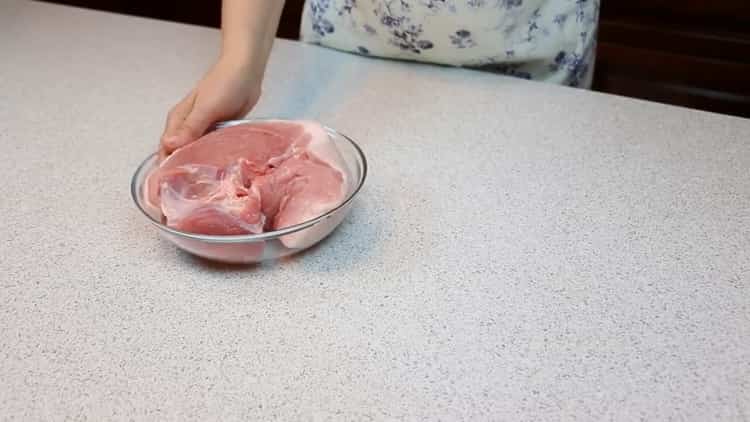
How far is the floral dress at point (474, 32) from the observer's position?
33.4 inches

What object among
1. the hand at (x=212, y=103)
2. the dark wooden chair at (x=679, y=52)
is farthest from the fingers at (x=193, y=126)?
the dark wooden chair at (x=679, y=52)

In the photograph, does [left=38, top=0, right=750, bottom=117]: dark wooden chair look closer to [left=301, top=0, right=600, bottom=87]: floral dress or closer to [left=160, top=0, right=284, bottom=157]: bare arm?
[left=301, top=0, right=600, bottom=87]: floral dress

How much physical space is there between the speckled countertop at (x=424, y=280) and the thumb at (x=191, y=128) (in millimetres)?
87

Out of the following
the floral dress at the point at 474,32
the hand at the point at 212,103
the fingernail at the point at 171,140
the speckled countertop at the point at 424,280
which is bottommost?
the speckled countertop at the point at 424,280

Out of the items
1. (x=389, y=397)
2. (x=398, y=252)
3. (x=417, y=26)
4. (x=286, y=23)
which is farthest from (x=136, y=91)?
(x=286, y=23)

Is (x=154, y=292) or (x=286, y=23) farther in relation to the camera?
(x=286, y=23)

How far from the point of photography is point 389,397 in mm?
441

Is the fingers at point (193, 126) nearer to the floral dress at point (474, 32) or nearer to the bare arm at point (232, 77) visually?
the bare arm at point (232, 77)

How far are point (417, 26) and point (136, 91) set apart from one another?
0.39 meters

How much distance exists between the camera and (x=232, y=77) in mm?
684

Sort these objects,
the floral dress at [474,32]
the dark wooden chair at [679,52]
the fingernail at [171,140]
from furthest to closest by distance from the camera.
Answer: the dark wooden chair at [679,52]
the floral dress at [474,32]
the fingernail at [171,140]

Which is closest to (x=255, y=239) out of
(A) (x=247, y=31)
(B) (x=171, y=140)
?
(B) (x=171, y=140)

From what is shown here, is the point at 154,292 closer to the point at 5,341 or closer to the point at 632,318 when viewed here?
the point at 5,341

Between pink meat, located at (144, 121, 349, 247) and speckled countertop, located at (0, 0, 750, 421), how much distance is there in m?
0.05
